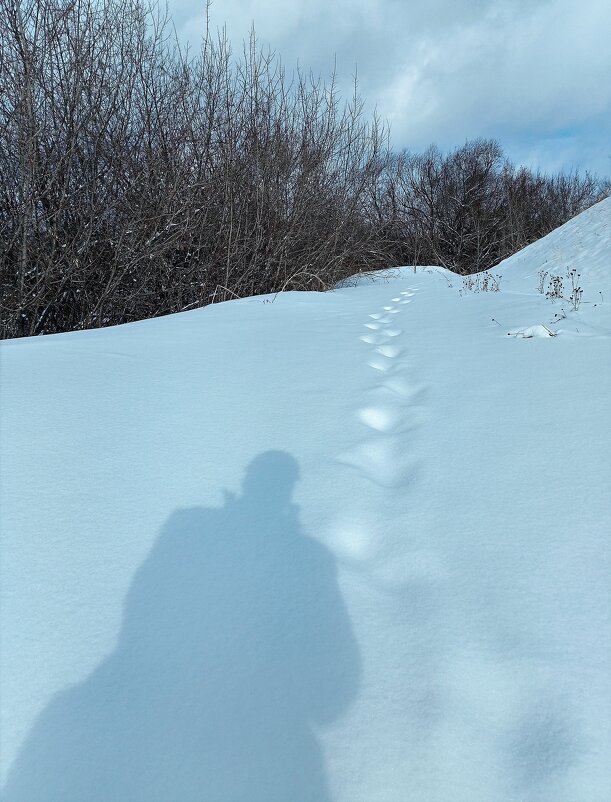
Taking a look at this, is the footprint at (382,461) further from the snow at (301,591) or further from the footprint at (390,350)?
the footprint at (390,350)

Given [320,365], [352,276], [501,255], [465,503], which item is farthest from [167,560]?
[501,255]

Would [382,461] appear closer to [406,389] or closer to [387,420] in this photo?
[387,420]

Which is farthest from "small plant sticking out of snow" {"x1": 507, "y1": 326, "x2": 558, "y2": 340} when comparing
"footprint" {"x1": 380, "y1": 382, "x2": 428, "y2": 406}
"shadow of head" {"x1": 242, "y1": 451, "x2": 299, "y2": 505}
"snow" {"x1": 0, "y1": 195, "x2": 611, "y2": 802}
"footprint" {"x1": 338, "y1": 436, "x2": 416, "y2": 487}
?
"shadow of head" {"x1": 242, "y1": 451, "x2": 299, "y2": 505}

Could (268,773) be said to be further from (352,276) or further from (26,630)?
(352,276)

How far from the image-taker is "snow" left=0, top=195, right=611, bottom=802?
64cm

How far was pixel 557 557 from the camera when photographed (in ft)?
3.18

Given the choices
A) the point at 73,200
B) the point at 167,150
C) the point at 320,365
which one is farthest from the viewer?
the point at 167,150

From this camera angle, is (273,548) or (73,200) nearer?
(273,548)

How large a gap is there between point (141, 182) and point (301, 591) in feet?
13.7

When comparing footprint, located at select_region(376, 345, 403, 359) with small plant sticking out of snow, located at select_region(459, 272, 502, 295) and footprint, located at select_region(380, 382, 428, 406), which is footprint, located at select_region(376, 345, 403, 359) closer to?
footprint, located at select_region(380, 382, 428, 406)

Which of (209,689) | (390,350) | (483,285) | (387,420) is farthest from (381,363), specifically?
(483,285)

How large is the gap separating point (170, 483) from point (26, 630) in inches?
19.6

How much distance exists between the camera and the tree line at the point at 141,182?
3389 millimetres

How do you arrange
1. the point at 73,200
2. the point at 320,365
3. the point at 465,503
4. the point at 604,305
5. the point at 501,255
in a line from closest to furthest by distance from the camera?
the point at 465,503 < the point at 320,365 < the point at 604,305 < the point at 73,200 < the point at 501,255
